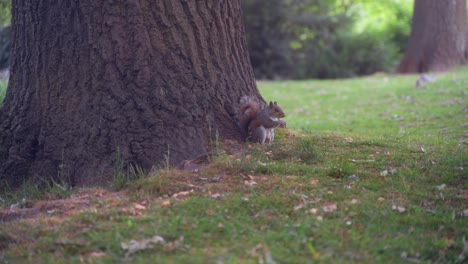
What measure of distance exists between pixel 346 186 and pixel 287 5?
715 inches

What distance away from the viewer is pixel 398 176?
195 inches

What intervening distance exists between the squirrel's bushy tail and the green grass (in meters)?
0.30

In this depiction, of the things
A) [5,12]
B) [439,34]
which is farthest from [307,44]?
[5,12]

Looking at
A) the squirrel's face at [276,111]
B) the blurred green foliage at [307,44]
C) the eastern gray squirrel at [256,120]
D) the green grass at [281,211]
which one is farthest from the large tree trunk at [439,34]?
the eastern gray squirrel at [256,120]

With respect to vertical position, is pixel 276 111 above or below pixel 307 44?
below

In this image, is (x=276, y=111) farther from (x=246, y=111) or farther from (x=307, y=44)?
(x=307, y=44)

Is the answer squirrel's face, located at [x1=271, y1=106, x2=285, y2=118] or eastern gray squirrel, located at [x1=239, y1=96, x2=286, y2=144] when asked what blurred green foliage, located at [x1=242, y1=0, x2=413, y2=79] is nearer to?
squirrel's face, located at [x1=271, y1=106, x2=285, y2=118]

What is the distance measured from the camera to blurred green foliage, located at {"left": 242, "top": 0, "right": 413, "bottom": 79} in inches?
854

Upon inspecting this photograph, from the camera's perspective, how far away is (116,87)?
535 cm

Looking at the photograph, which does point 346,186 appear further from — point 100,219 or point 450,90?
point 450,90

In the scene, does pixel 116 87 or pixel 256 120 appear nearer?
pixel 116 87

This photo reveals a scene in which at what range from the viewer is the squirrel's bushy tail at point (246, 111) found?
5680mm

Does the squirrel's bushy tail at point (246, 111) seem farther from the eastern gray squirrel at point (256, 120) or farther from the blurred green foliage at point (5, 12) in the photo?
the blurred green foliage at point (5, 12)

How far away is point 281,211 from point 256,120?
1.54 m
